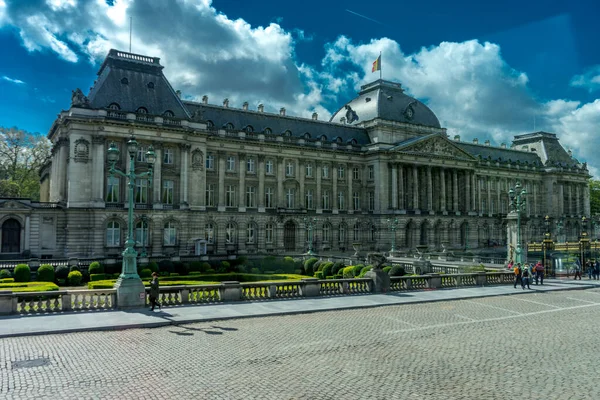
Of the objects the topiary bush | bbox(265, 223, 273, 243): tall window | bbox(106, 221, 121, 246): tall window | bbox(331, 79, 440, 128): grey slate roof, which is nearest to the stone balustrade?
the topiary bush

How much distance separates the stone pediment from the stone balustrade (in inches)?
1707

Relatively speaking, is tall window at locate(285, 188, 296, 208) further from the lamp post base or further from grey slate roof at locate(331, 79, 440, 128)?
the lamp post base

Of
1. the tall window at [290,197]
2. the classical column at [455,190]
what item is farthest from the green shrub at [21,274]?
the classical column at [455,190]

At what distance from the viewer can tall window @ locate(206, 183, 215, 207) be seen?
206ft

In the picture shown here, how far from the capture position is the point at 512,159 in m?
105

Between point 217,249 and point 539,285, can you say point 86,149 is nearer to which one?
point 217,249

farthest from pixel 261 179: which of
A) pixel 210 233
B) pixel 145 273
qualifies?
pixel 145 273

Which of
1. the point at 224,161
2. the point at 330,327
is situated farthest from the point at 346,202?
the point at 330,327

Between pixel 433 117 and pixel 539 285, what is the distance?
5253cm

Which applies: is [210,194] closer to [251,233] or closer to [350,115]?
[251,233]

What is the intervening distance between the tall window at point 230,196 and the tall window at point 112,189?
15.2 meters

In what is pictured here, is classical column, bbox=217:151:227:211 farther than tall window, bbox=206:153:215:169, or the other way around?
classical column, bbox=217:151:227:211

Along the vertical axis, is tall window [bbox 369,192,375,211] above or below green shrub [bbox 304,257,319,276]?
above

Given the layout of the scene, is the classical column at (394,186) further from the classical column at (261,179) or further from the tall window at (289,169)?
the classical column at (261,179)
